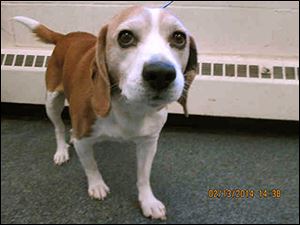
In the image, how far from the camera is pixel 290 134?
5.97ft

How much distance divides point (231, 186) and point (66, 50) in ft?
2.41

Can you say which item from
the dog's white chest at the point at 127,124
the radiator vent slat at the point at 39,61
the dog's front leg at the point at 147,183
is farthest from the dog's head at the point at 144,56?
the radiator vent slat at the point at 39,61

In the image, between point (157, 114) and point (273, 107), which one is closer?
point (157, 114)

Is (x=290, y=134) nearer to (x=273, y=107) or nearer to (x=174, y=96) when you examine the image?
(x=273, y=107)

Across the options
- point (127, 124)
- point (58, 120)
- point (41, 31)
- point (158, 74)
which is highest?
point (158, 74)

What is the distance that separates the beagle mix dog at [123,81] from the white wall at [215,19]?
24cm

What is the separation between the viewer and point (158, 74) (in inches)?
34.2

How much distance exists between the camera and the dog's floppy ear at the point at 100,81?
1.02 metres

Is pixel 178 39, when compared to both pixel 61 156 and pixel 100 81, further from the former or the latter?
pixel 61 156

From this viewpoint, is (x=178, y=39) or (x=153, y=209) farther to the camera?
(x=153, y=209)

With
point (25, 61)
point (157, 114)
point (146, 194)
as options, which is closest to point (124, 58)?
point (157, 114)

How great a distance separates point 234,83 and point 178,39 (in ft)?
2.46

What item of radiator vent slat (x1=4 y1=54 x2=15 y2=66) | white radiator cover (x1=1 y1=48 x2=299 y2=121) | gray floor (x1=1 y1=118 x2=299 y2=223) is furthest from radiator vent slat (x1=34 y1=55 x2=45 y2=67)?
gray floor (x1=1 y1=118 x2=299 y2=223)
